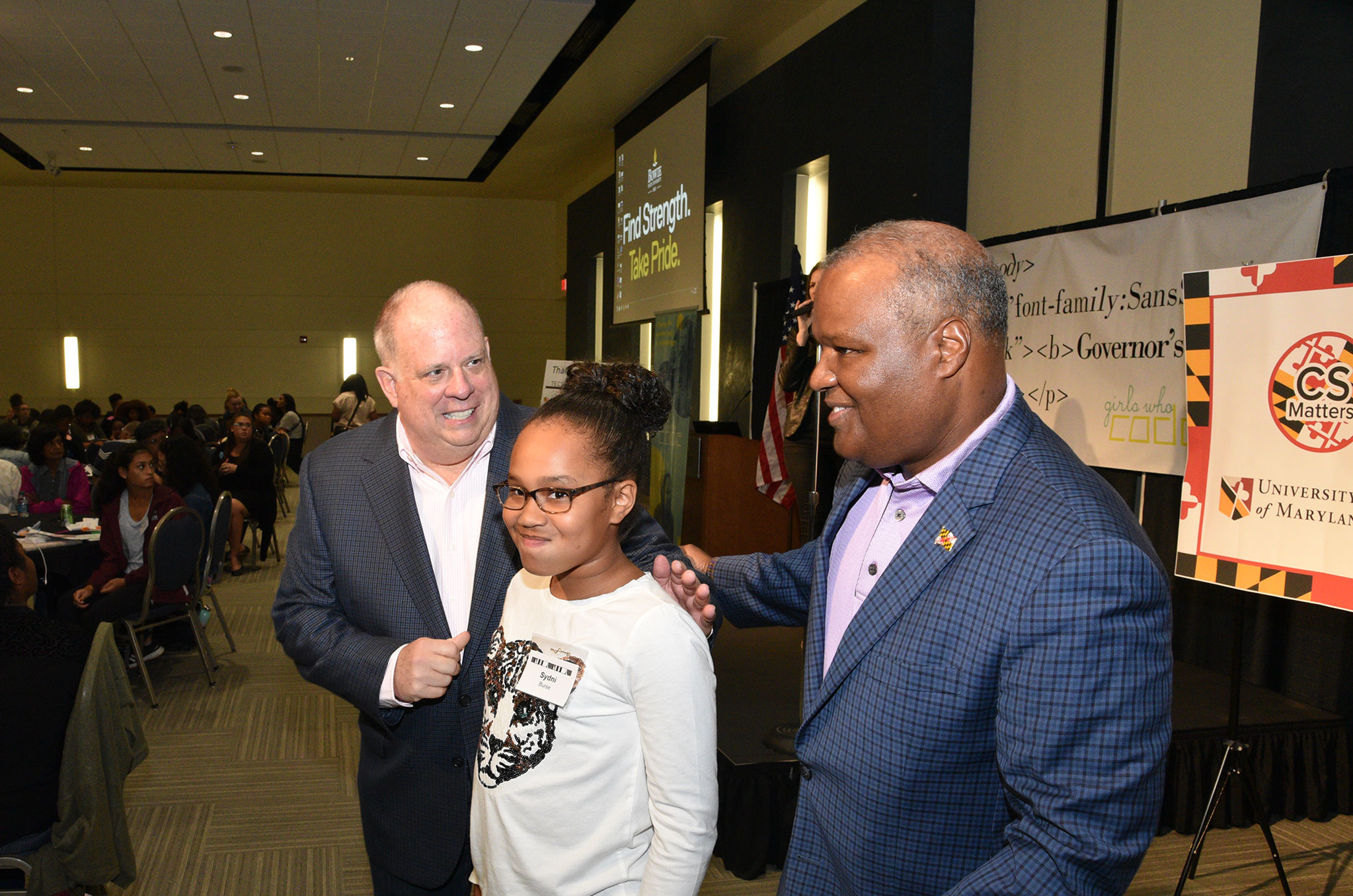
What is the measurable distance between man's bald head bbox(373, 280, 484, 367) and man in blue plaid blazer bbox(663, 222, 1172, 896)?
78 cm

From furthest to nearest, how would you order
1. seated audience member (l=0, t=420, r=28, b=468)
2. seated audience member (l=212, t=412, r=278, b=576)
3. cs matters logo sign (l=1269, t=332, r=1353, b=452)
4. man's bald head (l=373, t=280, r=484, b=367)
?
1. seated audience member (l=212, t=412, r=278, b=576)
2. seated audience member (l=0, t=420, r=28, b=468)
3. cs matters logo sign (l=1269, t=332, r=1353, b=452)
4. man's bald head (l=373, t=280, r=484, b=367)

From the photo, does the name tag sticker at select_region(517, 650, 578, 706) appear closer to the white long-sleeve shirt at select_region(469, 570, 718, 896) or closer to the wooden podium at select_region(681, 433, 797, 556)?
the white long-sleeve shirt at select_region(469, 570, 718, 896)

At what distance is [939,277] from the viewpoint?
1.09m

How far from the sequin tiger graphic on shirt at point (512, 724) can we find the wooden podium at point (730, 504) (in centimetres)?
474

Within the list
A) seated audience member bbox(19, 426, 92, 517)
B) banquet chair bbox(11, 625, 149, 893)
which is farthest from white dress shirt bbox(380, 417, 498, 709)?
seated audience member bbox(19, 426, 92, 517)

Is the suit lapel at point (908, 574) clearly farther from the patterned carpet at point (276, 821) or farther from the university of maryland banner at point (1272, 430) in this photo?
the patterned carpet at point (276, 821)

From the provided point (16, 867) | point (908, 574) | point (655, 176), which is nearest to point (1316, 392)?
point (908, 574)

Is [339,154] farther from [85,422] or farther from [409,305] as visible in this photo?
[409,305]

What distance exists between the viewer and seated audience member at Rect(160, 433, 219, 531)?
5520 mm

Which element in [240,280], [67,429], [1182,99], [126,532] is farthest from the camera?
[240,280]

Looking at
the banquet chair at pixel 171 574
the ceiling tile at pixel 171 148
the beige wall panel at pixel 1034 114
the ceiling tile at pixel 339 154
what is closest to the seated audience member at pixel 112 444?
the banquet chair at pixel 171 574

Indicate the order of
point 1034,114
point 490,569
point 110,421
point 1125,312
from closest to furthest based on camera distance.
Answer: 1. point 490,569
2. point 1125,312
3. point 1034,114
4. point 110,421

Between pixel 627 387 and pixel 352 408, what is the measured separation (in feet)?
33.3

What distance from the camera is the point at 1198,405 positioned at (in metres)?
2.86
